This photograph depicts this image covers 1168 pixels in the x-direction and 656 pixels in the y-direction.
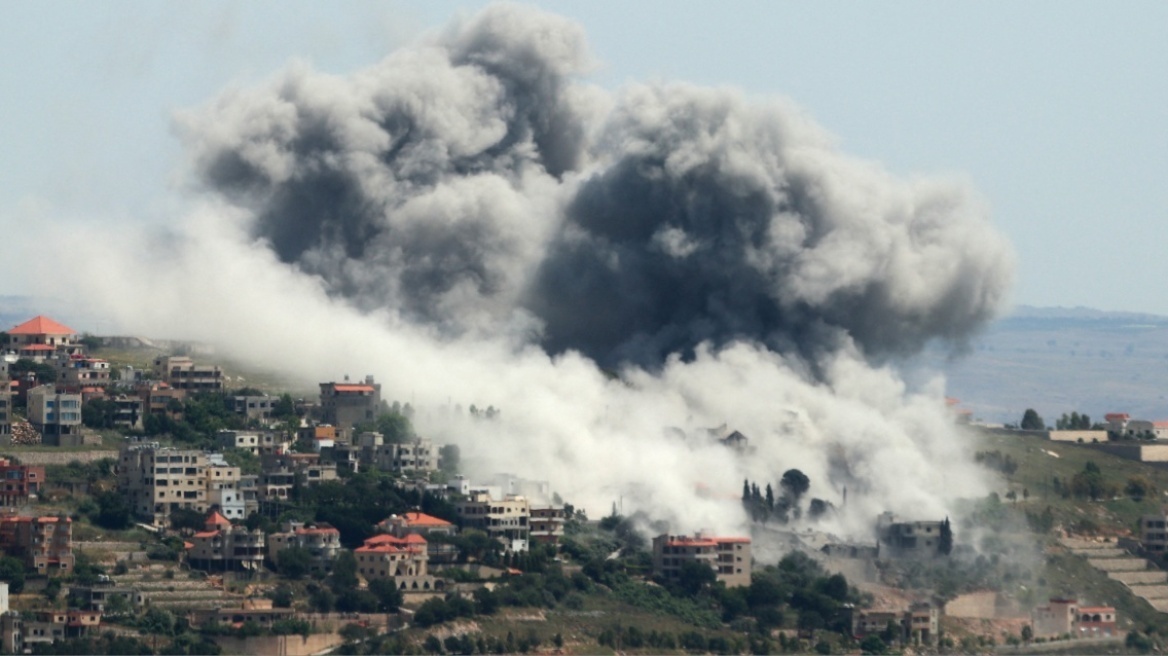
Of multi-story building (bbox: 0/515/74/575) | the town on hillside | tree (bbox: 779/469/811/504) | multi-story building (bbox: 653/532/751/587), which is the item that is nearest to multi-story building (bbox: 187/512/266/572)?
the town on hillside

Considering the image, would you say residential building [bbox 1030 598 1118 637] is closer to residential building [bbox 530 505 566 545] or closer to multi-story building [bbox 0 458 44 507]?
residential building [bbox 530 505 566 545]

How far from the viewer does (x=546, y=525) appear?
107 meters

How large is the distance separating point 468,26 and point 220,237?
14282mm

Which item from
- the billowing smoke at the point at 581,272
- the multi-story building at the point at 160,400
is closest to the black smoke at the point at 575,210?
the billowing smoke at the point at 581,272

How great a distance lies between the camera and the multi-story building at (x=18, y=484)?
102812 millimetres

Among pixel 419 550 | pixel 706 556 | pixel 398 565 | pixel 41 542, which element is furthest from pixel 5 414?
pixel 706 556

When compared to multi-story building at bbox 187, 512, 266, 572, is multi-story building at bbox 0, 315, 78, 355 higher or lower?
higher

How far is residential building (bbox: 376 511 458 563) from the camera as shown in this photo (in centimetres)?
10312

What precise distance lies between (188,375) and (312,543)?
20150 millimetres

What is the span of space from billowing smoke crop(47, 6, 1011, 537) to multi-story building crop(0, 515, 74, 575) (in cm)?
1994

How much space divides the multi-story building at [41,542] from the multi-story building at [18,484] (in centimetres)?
412

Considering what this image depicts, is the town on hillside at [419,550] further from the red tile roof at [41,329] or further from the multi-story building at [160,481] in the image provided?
the red tile roof at [41,329]

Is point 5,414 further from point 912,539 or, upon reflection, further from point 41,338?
point 912,539

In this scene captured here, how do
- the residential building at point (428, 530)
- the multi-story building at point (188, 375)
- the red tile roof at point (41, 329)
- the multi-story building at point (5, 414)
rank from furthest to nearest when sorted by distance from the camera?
the red tile roof at point (41, 329) < the multi-story building at point (188, 375) < the multi-story building at point (5, 414) < the residential building at point (428, 530)
